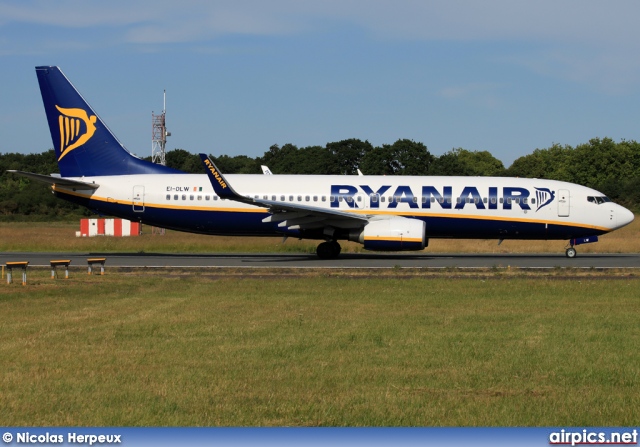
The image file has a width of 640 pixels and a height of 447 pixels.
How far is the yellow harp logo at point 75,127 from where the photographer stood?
34625 millimetres

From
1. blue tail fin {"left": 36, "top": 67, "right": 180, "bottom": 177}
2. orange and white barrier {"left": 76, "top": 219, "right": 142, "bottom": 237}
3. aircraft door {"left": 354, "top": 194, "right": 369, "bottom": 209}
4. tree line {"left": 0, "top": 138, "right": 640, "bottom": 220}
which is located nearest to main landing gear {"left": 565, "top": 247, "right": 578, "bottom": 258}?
aircraft door {"left": 354, "top": 194, "right": 369, "bottom": 209}

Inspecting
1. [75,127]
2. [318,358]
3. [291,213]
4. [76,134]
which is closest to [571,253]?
[291,213]

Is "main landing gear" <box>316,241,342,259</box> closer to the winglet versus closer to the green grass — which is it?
the winglet

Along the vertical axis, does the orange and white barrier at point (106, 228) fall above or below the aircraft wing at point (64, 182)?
below

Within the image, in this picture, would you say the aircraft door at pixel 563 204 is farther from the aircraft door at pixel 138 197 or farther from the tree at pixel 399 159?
the tree at pixel 399 159

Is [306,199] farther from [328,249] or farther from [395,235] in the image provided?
[395,235]

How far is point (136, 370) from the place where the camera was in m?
10.2

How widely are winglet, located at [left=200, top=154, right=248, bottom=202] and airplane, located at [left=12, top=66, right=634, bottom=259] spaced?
5.67 feet

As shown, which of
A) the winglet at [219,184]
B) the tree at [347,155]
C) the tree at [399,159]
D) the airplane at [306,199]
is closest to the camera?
the winglet at [219,184]

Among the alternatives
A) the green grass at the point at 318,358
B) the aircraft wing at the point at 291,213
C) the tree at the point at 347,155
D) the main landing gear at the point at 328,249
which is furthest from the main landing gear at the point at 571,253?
the tree at the point at 347,155

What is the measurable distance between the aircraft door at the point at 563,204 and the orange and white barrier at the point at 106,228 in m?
29.3

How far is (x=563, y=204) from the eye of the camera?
3328 cm

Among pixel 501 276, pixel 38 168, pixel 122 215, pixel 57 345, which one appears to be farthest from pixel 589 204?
pixel 38 168

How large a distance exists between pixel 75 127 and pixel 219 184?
325 inches
